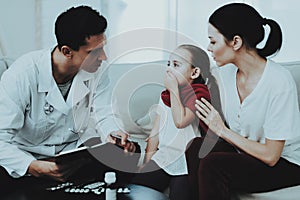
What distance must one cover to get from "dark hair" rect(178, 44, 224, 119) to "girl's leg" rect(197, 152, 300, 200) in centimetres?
14

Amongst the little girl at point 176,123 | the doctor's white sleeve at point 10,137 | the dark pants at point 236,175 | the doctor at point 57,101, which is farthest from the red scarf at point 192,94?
the doctor's white sleeve at point 10,137

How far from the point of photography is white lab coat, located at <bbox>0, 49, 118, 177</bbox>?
1.33m

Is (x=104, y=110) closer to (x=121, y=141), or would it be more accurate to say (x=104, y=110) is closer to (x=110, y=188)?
(x=121, y=141)

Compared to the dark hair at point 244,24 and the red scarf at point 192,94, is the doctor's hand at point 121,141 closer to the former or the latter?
the red scarf at point 192,94

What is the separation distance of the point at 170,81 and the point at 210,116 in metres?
0.15

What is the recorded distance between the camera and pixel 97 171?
1372 millimetres

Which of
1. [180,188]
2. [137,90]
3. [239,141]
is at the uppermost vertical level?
[137,90]

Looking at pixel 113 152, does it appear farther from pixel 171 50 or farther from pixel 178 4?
pixel 178 4

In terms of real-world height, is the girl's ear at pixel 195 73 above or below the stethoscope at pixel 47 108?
above

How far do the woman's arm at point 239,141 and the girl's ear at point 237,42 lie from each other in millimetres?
172

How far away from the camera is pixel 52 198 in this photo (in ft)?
4.11

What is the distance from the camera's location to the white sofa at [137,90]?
1395mm

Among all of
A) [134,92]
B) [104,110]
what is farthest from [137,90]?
[104,110]

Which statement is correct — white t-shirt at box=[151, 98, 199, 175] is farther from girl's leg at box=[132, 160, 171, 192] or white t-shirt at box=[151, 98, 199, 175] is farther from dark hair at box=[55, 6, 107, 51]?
dark hair at box=[55, 6, 107, 51]
